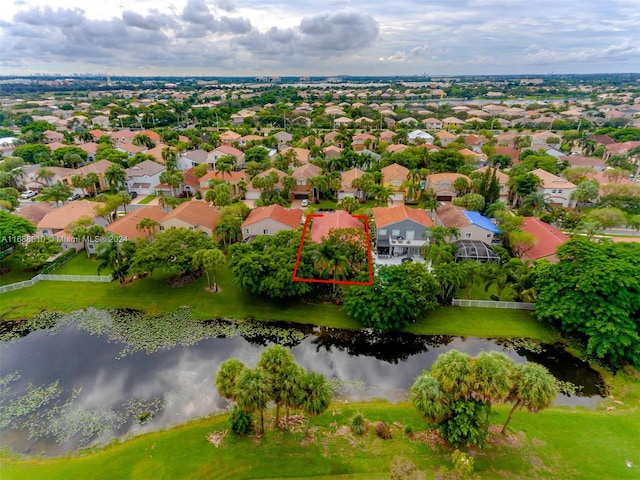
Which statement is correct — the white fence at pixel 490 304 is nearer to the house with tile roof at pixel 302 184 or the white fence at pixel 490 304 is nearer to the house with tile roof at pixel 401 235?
the house with tile roof at pixel 401 235

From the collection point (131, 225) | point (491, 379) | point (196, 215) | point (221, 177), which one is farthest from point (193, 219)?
point (491, 379)

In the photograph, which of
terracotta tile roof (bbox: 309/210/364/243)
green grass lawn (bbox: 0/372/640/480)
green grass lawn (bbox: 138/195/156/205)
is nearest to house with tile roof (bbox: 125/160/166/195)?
green grass lawn (bbox: 138/195/156/205)

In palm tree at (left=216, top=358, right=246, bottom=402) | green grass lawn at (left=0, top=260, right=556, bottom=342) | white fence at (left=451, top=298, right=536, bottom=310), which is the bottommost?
green grass lawn at (left=0, top=260, right=556, bottom=342)

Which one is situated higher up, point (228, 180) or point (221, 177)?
point (221, 177)

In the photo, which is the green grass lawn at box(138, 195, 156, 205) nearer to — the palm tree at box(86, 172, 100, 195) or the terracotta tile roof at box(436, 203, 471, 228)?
the palm tree at box(86, 172, 100, 195)

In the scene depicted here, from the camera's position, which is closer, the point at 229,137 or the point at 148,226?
the point at 148,226

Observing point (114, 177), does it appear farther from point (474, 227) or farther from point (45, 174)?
point (474, 227)

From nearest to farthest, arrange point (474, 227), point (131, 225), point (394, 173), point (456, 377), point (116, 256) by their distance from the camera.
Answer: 1. point (456, 377)
2. point (116, 256)
3. point (474, 227)
4. point (131, 225)
5. point (394, 173)
